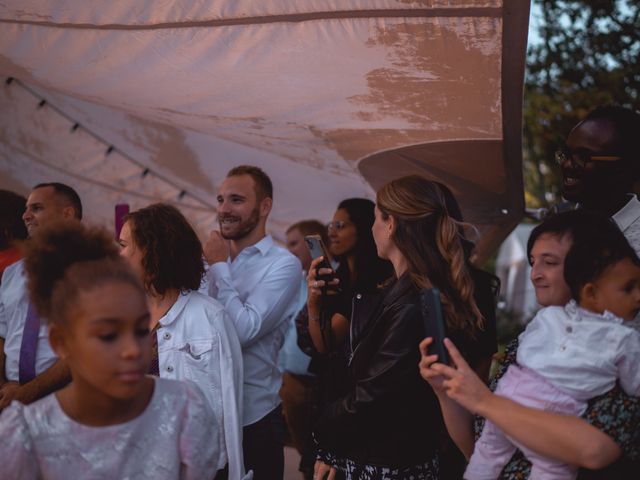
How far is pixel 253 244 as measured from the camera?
4332mm

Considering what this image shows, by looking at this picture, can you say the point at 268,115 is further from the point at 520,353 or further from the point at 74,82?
the point at 520,353

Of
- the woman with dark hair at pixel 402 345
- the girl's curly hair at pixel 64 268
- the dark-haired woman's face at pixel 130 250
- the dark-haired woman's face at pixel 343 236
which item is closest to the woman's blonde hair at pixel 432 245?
the woman with dark hair at pixel 402 345

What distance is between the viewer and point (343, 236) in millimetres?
4785

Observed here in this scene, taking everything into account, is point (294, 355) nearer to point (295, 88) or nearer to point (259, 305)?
point (259, 305)

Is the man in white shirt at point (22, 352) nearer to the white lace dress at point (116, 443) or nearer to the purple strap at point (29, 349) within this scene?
the purple strap at point (29, 349)

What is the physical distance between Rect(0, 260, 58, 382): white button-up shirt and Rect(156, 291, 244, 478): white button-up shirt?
0.57 m

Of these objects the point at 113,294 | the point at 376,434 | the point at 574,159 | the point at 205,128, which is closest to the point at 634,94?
the point at 205,128

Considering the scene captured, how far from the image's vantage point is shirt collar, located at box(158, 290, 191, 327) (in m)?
3.44

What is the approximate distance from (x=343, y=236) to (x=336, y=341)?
822 millimetres

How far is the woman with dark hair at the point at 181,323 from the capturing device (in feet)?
11.2

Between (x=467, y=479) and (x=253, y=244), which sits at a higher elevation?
(x=253, y=244)

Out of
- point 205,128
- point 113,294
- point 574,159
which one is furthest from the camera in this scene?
point 205,128

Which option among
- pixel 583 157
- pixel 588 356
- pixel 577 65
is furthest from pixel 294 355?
pixel 577 65

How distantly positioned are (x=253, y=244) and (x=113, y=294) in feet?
7.20
